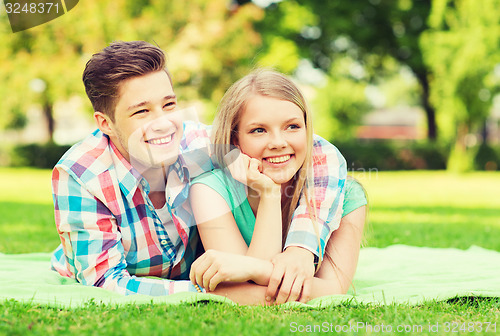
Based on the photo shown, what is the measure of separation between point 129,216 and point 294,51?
20675 mm

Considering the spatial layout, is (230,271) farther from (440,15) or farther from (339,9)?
(339,9)

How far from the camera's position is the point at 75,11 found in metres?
18.6

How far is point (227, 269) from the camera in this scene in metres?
2.63

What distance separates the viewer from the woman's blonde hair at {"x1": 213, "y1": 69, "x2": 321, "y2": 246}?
308cm

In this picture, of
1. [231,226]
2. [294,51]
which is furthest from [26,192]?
[294,51]

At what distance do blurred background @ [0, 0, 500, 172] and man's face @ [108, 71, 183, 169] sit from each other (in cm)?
1418

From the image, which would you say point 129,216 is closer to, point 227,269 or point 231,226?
point 231,226

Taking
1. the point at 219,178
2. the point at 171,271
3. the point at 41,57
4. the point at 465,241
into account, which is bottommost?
the point at 465,241

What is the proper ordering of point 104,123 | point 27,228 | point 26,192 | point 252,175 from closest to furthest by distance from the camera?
point 252,175 < point 104,123 < point 27,228 < point 26,192

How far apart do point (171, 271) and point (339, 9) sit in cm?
2271

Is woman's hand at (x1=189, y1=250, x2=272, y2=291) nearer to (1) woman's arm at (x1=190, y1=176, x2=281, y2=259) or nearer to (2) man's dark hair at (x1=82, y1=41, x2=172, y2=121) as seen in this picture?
(1) woman's arm at (x1=190, y1=176, x2=281, y2=259)

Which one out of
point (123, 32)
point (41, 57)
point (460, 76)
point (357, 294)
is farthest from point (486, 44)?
point (357, 294)

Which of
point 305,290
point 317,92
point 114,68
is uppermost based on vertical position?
point 317,92

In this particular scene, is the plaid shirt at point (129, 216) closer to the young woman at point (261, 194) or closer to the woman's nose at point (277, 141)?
the young woman at point (261, 194)
